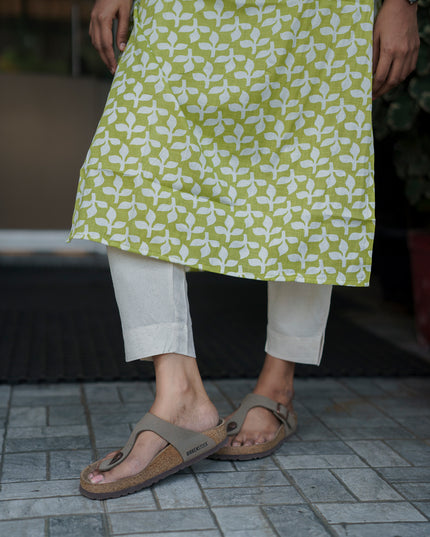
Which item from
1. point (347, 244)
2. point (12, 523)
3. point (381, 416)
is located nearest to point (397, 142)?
point (381, 416)

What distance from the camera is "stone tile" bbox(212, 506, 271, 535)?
4.25 ft

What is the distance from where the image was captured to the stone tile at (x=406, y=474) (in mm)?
1547

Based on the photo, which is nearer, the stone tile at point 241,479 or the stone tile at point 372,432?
the stone tile at point 241,479

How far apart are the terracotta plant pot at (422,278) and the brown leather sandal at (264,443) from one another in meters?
1.30

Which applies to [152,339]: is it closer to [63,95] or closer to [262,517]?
[262,517]

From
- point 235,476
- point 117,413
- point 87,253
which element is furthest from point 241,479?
point 87,253

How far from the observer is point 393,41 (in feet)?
5.08

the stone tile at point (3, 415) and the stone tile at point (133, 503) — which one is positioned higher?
the stone tile at point (133, 503)

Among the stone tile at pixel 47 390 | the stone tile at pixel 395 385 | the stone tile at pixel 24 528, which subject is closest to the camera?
the stone tile at pixel 24 528

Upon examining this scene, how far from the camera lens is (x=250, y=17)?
1483 millimetres

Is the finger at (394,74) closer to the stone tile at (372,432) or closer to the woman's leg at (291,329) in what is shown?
the woman's leg at (291,329)

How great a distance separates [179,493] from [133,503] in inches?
3.8

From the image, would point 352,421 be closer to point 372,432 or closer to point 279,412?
point 372,432

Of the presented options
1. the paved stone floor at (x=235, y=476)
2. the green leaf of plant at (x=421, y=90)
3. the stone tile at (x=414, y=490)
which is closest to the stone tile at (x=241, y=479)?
the paved stone floor at (x=235, y=476)
